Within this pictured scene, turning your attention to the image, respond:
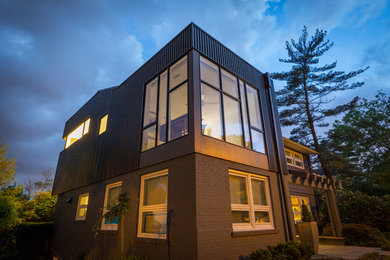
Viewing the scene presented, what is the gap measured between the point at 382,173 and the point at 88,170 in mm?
22654

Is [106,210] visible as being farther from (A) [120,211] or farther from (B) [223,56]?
(B) [223,56]

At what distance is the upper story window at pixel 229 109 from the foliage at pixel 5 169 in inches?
663

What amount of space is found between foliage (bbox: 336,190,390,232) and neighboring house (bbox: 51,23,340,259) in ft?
13.7

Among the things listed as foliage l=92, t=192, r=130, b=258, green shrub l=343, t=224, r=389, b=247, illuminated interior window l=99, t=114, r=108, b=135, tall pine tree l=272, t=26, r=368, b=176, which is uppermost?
tall pine tree l=272, t=26, r=368, b=176

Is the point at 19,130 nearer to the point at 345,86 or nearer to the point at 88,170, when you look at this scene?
the point at 88,170

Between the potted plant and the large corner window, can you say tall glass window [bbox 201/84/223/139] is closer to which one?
the large corner window

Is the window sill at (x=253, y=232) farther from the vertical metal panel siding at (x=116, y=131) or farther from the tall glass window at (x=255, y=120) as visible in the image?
the vertical metal panel siding at (x=116, y=131)

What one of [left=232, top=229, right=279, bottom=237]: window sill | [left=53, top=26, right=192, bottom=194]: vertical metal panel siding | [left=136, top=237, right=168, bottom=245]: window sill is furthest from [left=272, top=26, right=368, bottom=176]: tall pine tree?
[left=136, top=237, right=168, bottom=245]: window sill

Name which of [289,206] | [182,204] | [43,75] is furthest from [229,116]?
[43,75]

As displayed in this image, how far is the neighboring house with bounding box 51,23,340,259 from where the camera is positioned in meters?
4.56

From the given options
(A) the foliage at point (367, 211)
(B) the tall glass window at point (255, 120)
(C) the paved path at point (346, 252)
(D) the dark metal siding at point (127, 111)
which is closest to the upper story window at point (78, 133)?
(D) the dark metal siding at point (127, 111)

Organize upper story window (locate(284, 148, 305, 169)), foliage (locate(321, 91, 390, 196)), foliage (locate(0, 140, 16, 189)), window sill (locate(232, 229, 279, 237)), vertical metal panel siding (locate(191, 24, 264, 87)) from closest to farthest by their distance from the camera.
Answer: window sill (locate(232, 229, 279, 237)) < vertical metal panel siding (locate(191, 24, 264, 87)) < upper story window (locate(284, 148, 305, 169)) < foliage (locate(0, 140, 16, 189)) < foliage (locate(321, 91, 390, 196))

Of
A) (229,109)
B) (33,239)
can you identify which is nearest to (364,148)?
(229,109)

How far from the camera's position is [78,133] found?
12.5 meters
